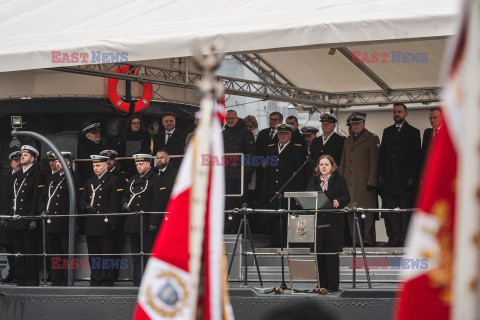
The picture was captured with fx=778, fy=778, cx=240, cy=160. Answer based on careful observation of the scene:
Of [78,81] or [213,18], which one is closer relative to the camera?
[213,18]

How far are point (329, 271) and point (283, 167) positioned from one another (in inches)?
96.9

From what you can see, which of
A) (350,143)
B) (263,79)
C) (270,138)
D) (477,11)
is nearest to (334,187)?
(350,143)

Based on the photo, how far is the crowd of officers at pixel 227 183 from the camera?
10.1 meters

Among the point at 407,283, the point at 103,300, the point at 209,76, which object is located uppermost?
the point at 209,76

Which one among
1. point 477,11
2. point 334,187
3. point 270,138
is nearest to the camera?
point 477,11

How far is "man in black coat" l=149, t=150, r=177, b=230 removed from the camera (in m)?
9.63

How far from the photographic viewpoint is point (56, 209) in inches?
428

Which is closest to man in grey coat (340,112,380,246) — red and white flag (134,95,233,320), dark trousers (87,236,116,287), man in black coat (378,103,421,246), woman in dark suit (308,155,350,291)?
man in black coat (378,103,421,246)

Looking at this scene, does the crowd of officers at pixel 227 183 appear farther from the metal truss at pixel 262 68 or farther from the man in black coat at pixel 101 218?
the metal truss at pixel 262 68

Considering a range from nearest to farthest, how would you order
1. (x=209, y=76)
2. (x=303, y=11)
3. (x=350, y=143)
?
(x=209, y=76) → (x=303, y=11) → (x=350, y=143)

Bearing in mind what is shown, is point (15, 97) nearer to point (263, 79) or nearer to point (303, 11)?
point (263, 79)

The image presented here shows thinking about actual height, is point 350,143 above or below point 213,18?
below

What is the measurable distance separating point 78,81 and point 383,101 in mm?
5413

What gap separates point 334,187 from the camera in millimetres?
9070
